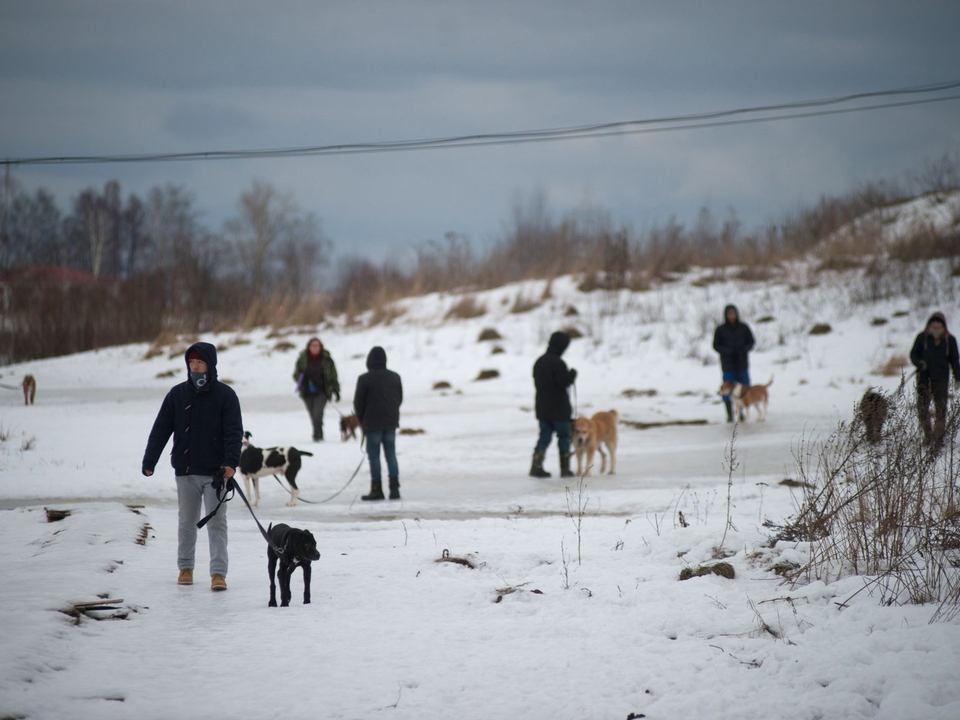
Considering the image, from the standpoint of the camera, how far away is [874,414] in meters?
6.58

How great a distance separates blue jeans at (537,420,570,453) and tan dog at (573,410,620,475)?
0.12 meters

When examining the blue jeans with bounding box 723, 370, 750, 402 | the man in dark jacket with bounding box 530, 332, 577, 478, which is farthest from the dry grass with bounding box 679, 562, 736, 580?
the blue jeans with bounding box 723, 370, 750, 402

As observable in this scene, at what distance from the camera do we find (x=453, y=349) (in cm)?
2859

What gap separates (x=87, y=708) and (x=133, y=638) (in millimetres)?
1029

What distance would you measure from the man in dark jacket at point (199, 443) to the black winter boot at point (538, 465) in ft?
20.8

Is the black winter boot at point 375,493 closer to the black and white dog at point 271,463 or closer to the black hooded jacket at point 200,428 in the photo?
the black and white dog at point 271,463

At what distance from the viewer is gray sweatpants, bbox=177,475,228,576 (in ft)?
20.3

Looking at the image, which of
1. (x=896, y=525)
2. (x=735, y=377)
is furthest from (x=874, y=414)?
(x=735, y=377)

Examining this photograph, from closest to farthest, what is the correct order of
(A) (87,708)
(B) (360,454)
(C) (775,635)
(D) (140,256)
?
(A) (87,708) → (C) (775,635) → (B) (360,454) → (D) (140,256)

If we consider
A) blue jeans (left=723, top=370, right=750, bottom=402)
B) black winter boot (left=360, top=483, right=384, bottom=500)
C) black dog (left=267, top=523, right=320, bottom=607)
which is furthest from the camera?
blue jeans (left=723, top=370, right=750, bottom=402)

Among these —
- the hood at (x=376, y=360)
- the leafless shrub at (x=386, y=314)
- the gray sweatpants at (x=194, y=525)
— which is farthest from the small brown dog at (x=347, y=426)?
the leafless shrub at (x=386, y=314)

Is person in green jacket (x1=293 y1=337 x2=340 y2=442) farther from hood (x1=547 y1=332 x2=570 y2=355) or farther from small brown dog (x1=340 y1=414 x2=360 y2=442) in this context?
hood (x1=547 y1=332 x2=570 y2=355)

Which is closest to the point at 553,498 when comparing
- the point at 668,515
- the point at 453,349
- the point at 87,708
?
the point at 668,515

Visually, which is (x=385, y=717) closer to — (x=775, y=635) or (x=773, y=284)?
(x=775, y=635)
